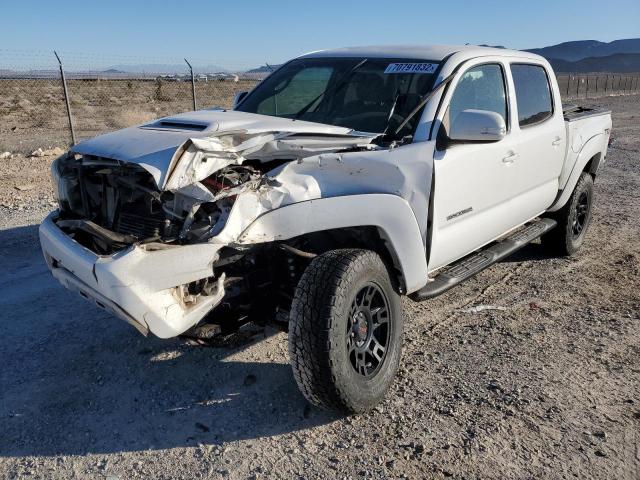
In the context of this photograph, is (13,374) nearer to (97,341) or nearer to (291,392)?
(97,341)

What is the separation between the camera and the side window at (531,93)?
4820 mm

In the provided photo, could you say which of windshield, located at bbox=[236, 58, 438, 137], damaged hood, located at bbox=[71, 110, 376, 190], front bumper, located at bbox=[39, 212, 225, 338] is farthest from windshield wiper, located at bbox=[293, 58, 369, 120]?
front bumper, located at bbox=[39, 212, 225, 338]

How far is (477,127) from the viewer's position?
3.69m

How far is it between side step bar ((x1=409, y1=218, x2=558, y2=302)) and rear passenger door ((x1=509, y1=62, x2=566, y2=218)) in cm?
17

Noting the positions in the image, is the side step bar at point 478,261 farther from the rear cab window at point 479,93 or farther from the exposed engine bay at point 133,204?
the exposed engine bay at point 133,204

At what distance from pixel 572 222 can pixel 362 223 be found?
3.53 metres

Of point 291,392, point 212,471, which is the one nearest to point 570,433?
point 291,392

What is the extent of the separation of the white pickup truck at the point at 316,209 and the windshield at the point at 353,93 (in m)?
0.01

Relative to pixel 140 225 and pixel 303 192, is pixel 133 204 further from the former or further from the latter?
pixel 303 192

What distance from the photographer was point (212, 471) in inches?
113

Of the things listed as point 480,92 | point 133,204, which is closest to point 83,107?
point 480,92

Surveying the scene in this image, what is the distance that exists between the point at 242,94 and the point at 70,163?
2.05 metres

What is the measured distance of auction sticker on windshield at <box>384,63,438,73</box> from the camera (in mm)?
4105

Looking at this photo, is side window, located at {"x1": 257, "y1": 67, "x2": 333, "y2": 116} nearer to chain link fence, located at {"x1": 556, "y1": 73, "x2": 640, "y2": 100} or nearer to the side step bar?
the side step bar
